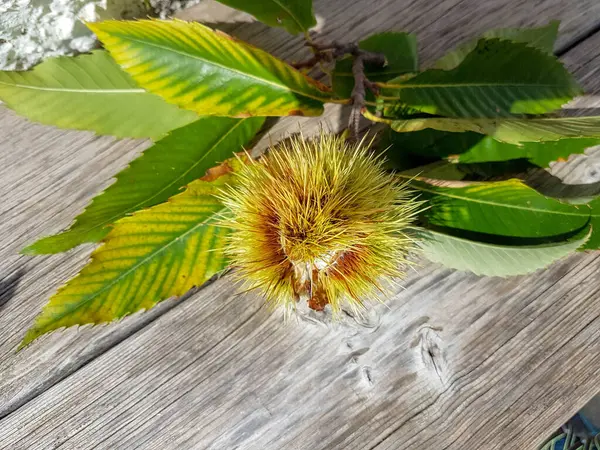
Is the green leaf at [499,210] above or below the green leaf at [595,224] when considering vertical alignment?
above

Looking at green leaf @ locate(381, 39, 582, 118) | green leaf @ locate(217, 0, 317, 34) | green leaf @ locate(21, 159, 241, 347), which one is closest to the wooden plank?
green leaf @ locate(21, 159, 241, 347)

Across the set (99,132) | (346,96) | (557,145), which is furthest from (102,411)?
(557,145)

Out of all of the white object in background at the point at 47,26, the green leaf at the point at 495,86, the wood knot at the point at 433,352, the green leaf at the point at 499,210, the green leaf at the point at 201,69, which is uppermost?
the white object in background at the point at 47,26

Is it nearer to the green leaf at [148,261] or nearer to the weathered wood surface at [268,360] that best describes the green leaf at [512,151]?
the weathered wood surface at [268,360]

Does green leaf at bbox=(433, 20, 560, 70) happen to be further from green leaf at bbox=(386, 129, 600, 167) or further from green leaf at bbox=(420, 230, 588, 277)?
green leaf at bbox=(420, 230, 588, 277)

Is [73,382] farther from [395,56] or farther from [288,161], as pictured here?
[395,56]

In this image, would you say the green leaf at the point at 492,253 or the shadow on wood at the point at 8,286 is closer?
the green leaf at the point at 492,253

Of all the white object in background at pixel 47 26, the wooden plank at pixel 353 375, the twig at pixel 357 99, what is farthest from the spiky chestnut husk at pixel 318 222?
the white object in background at pixel 47 26

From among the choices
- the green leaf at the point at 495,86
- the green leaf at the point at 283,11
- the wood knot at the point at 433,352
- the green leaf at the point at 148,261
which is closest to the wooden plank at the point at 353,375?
the wood knot at the point at 433,352
